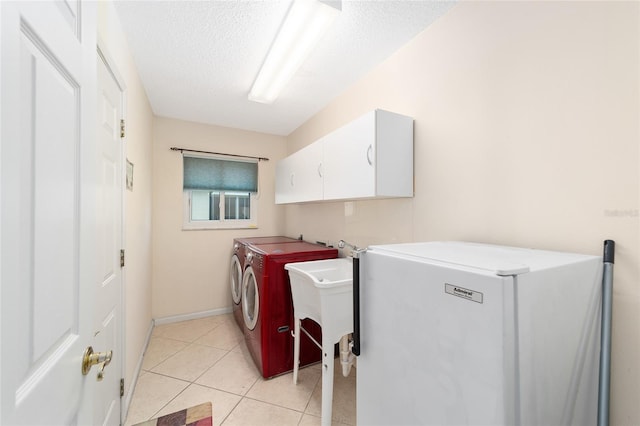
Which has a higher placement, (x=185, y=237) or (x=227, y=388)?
(x=185, y=237)

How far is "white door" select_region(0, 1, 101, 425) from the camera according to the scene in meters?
0.44

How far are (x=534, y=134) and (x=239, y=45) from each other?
1856 mm

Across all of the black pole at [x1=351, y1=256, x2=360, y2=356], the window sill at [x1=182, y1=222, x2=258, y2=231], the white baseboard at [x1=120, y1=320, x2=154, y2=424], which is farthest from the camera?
the window sill at [x1=182, y1=222, x2=258, y2=231]

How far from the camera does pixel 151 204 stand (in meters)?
3.11

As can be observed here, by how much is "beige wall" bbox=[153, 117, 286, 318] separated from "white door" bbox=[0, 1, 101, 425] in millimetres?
2764

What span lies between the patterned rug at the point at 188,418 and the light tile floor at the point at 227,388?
0.04 metres

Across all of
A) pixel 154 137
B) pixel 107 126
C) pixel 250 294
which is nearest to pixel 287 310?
pixel 250 294

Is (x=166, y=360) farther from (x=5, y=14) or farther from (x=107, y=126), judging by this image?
(x=5, y=14)

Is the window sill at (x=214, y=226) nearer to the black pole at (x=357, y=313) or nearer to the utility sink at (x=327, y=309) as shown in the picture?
the utility sink at (x=327, y=309)

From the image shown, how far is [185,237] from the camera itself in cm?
340

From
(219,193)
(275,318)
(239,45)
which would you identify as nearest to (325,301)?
(275,318)

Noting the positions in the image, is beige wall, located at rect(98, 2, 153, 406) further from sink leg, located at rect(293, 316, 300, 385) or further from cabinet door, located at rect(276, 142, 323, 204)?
cabinet door, located at rect(276, 142, 323, 204)

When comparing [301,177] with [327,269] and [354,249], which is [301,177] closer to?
[327,269]

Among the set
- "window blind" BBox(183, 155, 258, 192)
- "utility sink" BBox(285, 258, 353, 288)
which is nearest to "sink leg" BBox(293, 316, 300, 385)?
"utility sink" BBox(285, 258, 353, 288)
